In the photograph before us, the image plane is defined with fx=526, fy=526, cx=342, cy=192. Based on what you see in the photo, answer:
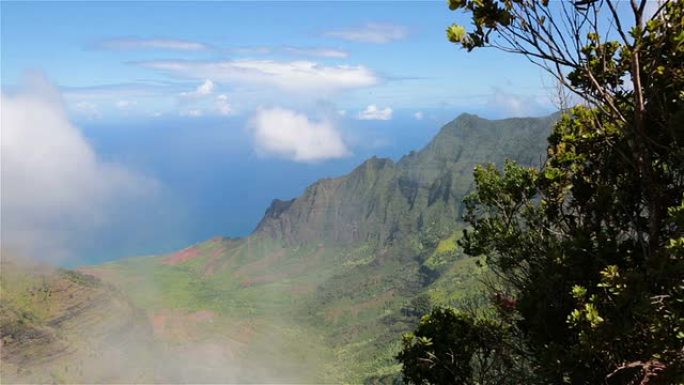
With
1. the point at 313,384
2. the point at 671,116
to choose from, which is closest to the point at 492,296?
the point at 671,116

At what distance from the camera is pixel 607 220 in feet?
42.2

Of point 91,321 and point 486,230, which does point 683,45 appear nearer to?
point 486,230

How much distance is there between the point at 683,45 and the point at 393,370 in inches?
6189

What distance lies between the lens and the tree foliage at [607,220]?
346 inches

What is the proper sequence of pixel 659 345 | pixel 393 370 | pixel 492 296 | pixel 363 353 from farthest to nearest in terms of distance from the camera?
pixel 363 353
pixel 393 370
pixel 492 296
pixel 659 345

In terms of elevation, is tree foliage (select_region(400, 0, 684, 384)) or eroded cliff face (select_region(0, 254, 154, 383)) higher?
tree foliage (select_region(400, 0, 684, 384))

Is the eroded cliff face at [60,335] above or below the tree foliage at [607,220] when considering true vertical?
below

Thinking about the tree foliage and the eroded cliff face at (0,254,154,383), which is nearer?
the tree foliage

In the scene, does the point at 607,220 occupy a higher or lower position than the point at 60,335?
higher

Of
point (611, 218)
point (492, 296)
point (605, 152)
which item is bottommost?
point (492, 296)

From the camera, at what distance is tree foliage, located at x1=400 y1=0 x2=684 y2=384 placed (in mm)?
8789

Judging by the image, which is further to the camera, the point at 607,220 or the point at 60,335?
the point at 60,335

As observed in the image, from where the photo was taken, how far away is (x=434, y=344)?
55.7ft

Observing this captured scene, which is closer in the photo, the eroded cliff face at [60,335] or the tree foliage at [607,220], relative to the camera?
the tree foliage at [607,220]
